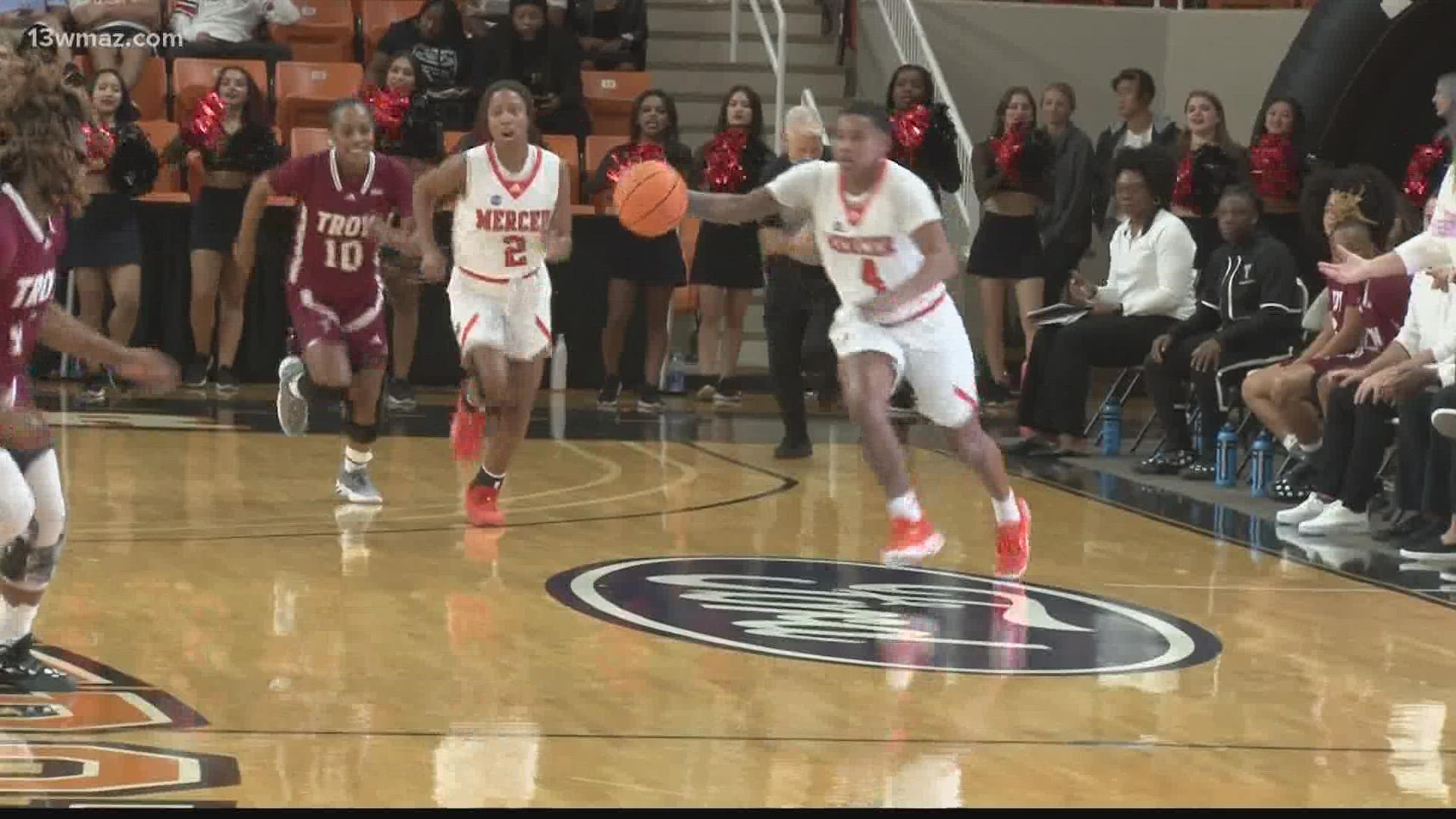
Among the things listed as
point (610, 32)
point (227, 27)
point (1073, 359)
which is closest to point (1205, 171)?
point (1073, 359)

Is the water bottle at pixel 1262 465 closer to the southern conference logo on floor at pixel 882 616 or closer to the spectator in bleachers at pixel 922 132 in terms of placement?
the southern conference logo on floor at pixel 882 616

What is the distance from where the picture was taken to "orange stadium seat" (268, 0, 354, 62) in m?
16.4

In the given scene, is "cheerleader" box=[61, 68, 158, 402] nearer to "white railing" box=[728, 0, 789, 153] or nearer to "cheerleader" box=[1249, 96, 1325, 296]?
"white railing" box=[728, 0, 789, 153]

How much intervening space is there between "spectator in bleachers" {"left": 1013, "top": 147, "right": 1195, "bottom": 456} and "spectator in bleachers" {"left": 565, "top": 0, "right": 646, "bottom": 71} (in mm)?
5117

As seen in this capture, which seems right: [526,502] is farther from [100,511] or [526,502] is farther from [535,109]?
[535,109]

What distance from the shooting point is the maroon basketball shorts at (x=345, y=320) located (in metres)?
10.0

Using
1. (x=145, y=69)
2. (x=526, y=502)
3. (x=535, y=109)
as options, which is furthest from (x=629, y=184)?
(x=145, y=69)

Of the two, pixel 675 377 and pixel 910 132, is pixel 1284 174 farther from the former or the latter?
pixel 675 377

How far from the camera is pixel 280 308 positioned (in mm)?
15016

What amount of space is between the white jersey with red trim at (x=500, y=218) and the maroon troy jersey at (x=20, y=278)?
368cm

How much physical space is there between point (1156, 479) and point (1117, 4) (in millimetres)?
7094

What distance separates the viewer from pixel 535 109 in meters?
15.3

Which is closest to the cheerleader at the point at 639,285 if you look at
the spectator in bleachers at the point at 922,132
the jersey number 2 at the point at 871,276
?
the spectator in bleachers at the point at 922,132

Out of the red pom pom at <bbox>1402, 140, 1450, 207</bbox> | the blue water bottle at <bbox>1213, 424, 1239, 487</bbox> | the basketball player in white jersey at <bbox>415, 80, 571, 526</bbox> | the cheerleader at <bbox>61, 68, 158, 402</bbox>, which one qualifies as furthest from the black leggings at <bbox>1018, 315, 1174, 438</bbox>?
the cheerleader at <bbox>61, 68, 158, 402</bbox>
